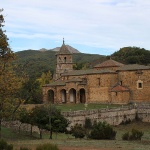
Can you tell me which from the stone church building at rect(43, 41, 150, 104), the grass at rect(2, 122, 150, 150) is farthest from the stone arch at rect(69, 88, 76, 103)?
the grass at rect(2, 122, 150, 150)

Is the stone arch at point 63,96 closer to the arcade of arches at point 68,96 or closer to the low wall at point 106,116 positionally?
the arcade of arches at point 68,96

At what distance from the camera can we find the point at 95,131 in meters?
34.5

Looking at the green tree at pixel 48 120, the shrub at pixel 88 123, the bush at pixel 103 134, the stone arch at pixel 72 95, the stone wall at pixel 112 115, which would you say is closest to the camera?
the bush at pixel 103 134

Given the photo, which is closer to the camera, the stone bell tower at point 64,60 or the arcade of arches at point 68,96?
the arcade of arches at point 68,96

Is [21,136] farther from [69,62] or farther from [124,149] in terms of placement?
[69,62]

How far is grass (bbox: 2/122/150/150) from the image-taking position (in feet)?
85.9

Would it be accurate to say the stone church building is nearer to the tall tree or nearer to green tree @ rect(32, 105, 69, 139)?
green tree @ rect(32, 105, 69, 139)

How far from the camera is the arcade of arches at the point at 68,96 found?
2458 inches

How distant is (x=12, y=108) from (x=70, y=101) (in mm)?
33556

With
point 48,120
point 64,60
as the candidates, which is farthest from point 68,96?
point 48,120

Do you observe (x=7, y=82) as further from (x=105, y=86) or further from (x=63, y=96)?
(x=63, y=96)

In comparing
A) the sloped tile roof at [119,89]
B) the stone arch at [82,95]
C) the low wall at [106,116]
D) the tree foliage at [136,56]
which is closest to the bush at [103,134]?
the low wall at [106,116]

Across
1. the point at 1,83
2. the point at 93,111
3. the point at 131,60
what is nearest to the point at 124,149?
the point at 1,83

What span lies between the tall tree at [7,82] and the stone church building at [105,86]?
29507mm
